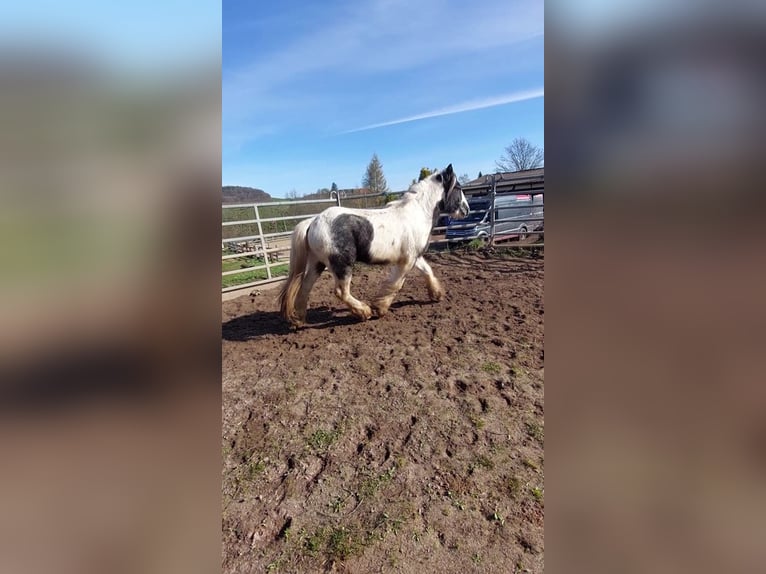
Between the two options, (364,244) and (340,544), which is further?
(364,244)

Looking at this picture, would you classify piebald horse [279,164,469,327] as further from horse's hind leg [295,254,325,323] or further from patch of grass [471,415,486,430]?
patch of grass [471,415,486,430]

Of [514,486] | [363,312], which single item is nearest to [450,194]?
[363,312]

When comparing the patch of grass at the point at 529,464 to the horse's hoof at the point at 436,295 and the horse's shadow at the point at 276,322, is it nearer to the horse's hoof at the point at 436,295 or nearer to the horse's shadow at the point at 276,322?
the horse's shadow at the point at 276,322

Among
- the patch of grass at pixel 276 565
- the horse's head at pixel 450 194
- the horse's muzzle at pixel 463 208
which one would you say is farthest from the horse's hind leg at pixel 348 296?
the patch of grass at pixel 276 565

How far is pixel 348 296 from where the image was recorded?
4.66 metres
